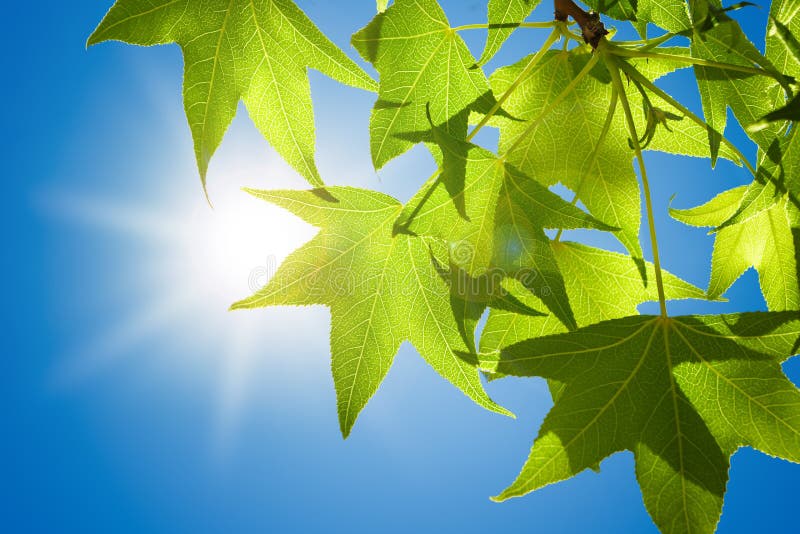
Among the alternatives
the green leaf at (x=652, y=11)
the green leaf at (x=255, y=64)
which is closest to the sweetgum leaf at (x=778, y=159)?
the green leaf at (x=652, y=11)

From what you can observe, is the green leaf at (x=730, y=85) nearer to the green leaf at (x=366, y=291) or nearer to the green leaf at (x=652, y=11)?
the green leaf at (x=652, y=11)

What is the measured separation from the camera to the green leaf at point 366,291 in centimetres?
110

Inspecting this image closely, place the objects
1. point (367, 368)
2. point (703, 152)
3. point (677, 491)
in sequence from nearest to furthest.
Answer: point (677, 491)
point (367, 368)
point (703, 152)

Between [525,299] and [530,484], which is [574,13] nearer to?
[525,299]

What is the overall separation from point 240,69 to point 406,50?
0.90 ft

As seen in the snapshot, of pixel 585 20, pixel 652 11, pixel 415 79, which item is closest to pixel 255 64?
pixel 415 79

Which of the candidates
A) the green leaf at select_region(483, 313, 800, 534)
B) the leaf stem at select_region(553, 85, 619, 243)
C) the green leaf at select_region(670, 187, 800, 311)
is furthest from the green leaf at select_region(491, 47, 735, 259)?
the green leaf at select_region(483, 313, 800, 534)

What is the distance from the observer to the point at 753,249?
123cm

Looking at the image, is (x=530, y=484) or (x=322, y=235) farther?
(x=322, y=235)

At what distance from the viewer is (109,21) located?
964 mm

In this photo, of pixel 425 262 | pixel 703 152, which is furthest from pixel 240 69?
pixel 703 152

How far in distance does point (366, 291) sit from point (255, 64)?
1.41ft

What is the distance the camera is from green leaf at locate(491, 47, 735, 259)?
1.20m

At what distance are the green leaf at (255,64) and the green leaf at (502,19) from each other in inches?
7.7
